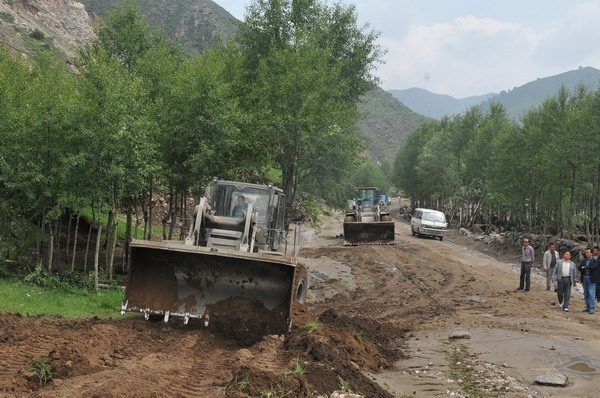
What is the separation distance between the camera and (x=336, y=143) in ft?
79.5

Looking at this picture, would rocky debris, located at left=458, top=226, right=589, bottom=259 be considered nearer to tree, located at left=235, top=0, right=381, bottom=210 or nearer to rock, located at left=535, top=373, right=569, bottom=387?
tree, located at left=235, top=0, right=381, bottom=210

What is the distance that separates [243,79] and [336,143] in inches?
336

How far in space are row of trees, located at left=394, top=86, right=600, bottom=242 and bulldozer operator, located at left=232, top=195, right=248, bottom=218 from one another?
25971 millimetres

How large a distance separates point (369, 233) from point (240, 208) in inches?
800

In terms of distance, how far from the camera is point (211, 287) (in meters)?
10.8

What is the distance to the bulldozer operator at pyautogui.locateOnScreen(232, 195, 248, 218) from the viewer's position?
12828 mm

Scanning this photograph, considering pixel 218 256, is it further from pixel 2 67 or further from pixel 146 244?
pixel 2 67

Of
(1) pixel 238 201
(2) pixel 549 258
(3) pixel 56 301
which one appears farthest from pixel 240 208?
(2) pixel 549 258

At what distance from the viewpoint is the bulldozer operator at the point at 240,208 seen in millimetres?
12828

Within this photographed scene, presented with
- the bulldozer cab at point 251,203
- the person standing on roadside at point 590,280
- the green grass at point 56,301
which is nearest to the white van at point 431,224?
the person standing on roadside at point 590,280

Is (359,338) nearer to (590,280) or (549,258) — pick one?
(590,280)

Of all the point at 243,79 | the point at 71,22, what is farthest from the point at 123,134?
the point at 71,22

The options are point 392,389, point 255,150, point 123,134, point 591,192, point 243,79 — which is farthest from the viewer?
point 591,192

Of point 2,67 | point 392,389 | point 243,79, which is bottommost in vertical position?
point 392,389
